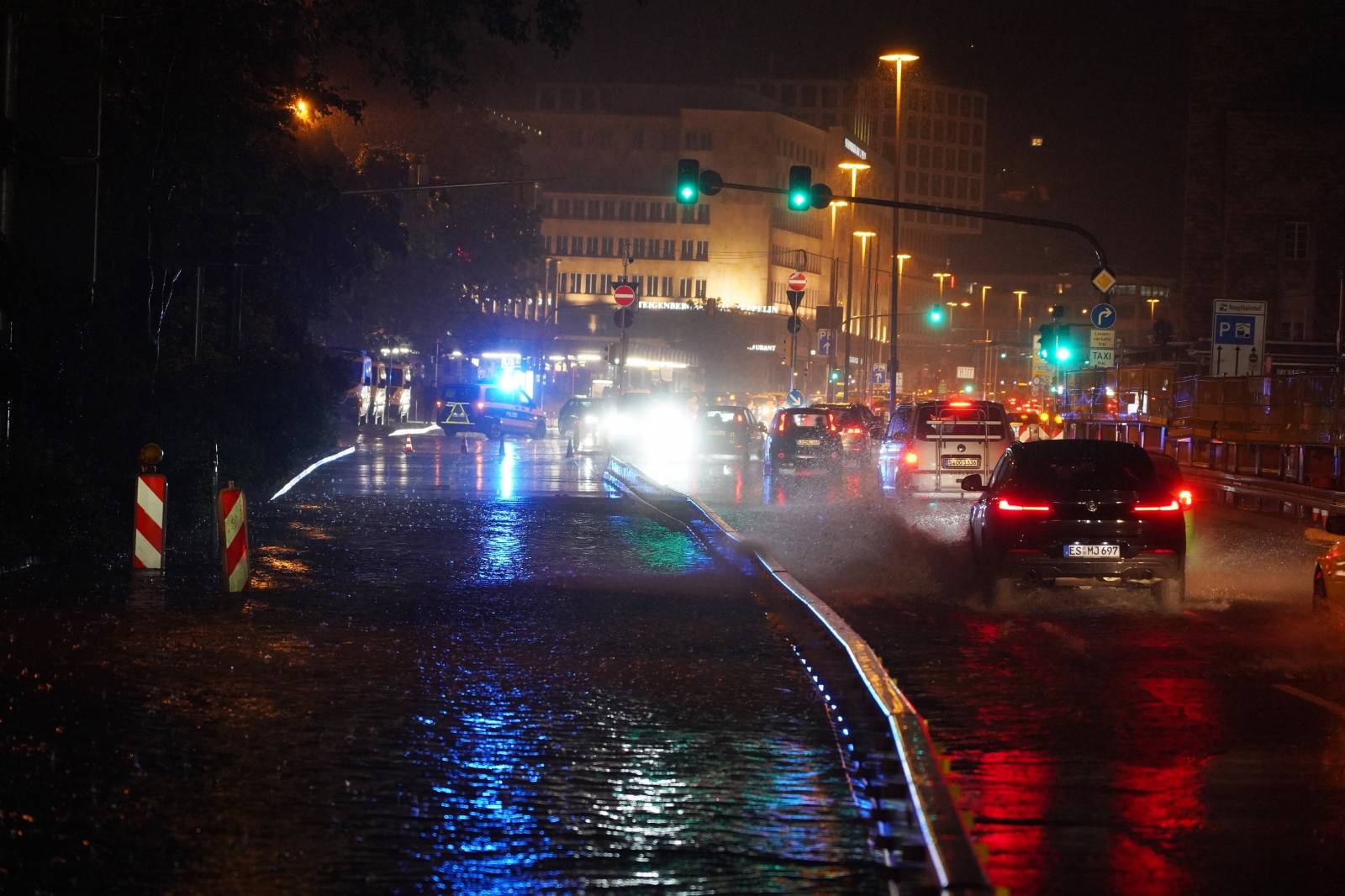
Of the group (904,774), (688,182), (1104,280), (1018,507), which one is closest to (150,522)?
(1018,507)

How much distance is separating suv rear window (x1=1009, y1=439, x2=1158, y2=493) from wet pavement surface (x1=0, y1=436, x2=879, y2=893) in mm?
2604

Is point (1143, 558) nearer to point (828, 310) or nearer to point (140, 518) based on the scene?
point (140, 518)

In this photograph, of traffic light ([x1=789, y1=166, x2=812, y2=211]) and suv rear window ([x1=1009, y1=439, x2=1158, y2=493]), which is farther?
traffic light ([x1=789, y1=166, x2=812, y2=211])

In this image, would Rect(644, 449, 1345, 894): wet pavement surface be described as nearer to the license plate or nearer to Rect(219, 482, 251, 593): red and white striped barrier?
the license plate

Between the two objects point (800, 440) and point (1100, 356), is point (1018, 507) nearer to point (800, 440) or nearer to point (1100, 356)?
point (800, 440)

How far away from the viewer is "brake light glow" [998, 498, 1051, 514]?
51.0ft

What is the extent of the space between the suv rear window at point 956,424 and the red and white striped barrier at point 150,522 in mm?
17210

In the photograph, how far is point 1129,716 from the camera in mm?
9844

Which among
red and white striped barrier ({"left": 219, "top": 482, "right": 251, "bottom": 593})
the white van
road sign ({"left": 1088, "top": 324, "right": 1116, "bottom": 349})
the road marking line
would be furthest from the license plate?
road sign ({"left": 1088, "top": 324, "right": 1116, "bottom": 349})

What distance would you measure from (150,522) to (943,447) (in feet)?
57.2

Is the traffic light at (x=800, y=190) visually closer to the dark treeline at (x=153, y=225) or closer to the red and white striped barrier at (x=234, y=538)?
the dark treeline at (x=153, y=225)

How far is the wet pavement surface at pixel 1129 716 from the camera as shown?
21.8ft

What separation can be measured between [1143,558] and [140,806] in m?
9.97

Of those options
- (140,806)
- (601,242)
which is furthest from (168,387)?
(601,242)
